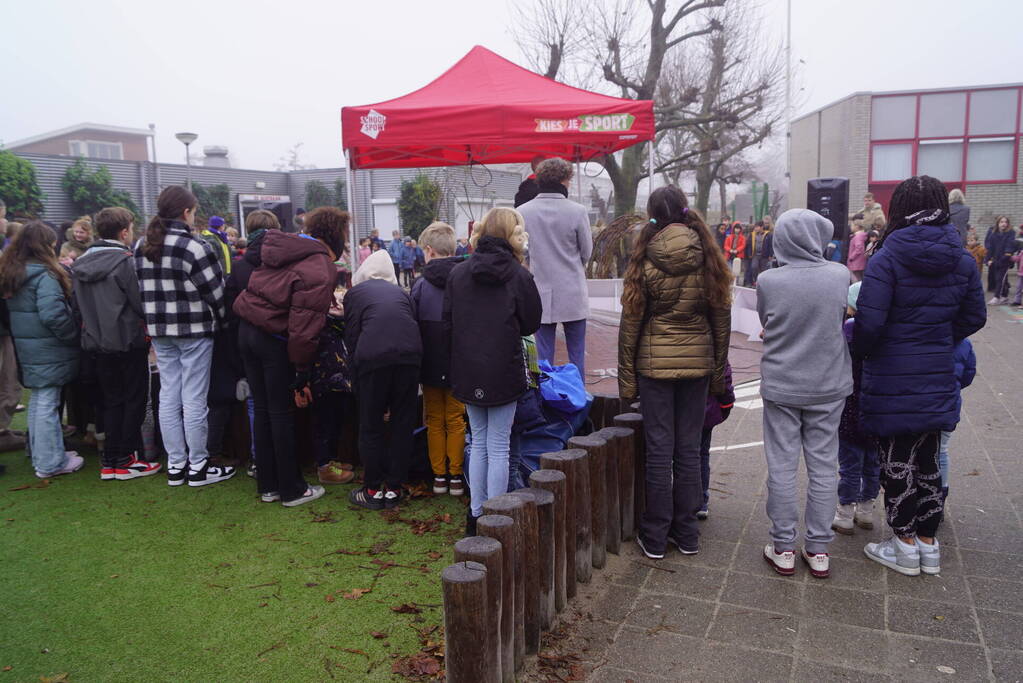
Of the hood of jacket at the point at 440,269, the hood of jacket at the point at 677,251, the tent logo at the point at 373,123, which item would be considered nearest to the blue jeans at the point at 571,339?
the hood of jacket at the point at 440,269

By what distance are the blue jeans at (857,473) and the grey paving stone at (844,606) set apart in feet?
2.39

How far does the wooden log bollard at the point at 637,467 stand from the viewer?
387 cm

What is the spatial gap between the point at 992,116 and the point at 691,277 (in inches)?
1077

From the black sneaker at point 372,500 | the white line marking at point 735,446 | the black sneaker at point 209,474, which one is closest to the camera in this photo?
the black sneaker at point 372,500

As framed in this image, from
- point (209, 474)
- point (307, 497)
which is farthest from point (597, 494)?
point (209, 474)

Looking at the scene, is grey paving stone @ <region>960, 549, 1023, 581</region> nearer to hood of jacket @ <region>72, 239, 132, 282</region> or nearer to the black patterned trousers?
the black patterned trousers

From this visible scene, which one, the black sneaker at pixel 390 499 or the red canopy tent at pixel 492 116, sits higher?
the red canopy tent at pixel 492 116

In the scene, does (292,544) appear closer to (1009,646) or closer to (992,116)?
(1009,646)

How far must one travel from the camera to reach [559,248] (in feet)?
16.9

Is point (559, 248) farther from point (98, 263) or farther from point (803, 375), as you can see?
point (98, 263)

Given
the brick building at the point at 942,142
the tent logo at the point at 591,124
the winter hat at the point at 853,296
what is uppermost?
the brick building at the point at 942,142

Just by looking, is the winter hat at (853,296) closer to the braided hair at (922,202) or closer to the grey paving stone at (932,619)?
the braided hair at (922,202)

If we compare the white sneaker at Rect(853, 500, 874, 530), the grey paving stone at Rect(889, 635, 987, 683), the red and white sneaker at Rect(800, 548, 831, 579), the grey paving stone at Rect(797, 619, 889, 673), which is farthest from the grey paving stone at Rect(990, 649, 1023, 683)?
the white sneaker at Rect(853, 500, 874, 530)

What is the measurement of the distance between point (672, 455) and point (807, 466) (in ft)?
2.09
